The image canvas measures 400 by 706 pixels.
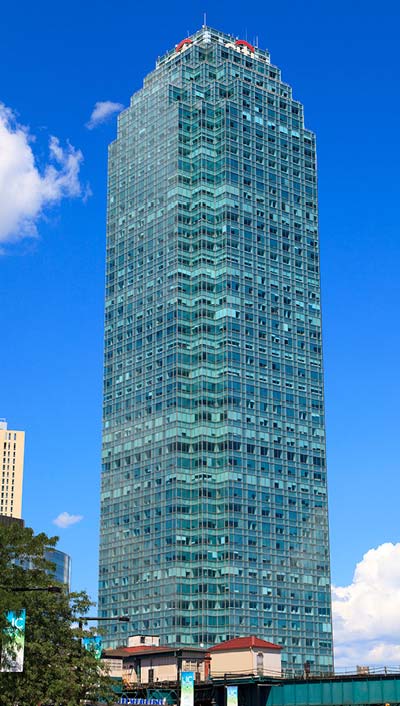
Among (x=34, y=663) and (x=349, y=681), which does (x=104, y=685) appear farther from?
(x=349, y=681)

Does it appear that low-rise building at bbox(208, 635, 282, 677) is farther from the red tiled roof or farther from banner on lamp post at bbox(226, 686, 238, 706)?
banner on lamp post at bbox(226, 686, 238, 706)

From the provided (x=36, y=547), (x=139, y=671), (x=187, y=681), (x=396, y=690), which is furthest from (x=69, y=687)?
(x=139, y=671)

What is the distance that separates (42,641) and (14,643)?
17374 millimetres

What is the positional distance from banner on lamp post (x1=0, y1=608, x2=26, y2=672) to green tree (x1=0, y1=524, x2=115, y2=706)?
6.48 metres

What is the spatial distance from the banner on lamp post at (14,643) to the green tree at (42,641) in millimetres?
6481

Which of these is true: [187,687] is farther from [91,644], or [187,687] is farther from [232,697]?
[91,644]

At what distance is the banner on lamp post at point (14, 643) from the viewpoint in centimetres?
7119

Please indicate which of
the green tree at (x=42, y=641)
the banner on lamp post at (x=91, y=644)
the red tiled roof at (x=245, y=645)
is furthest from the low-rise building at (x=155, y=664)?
the green tree at (x=42, y=641)

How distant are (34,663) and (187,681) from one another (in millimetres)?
32778

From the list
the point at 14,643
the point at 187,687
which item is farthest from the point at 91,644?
the point at 14,643

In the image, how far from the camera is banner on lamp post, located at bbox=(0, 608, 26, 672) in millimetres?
71188

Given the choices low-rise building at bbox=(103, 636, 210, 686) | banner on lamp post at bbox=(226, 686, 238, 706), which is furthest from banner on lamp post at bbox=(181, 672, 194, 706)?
low-rise building at bbox=(103, 636, 210, 686)

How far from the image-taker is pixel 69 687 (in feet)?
293

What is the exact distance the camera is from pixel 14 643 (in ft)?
239
